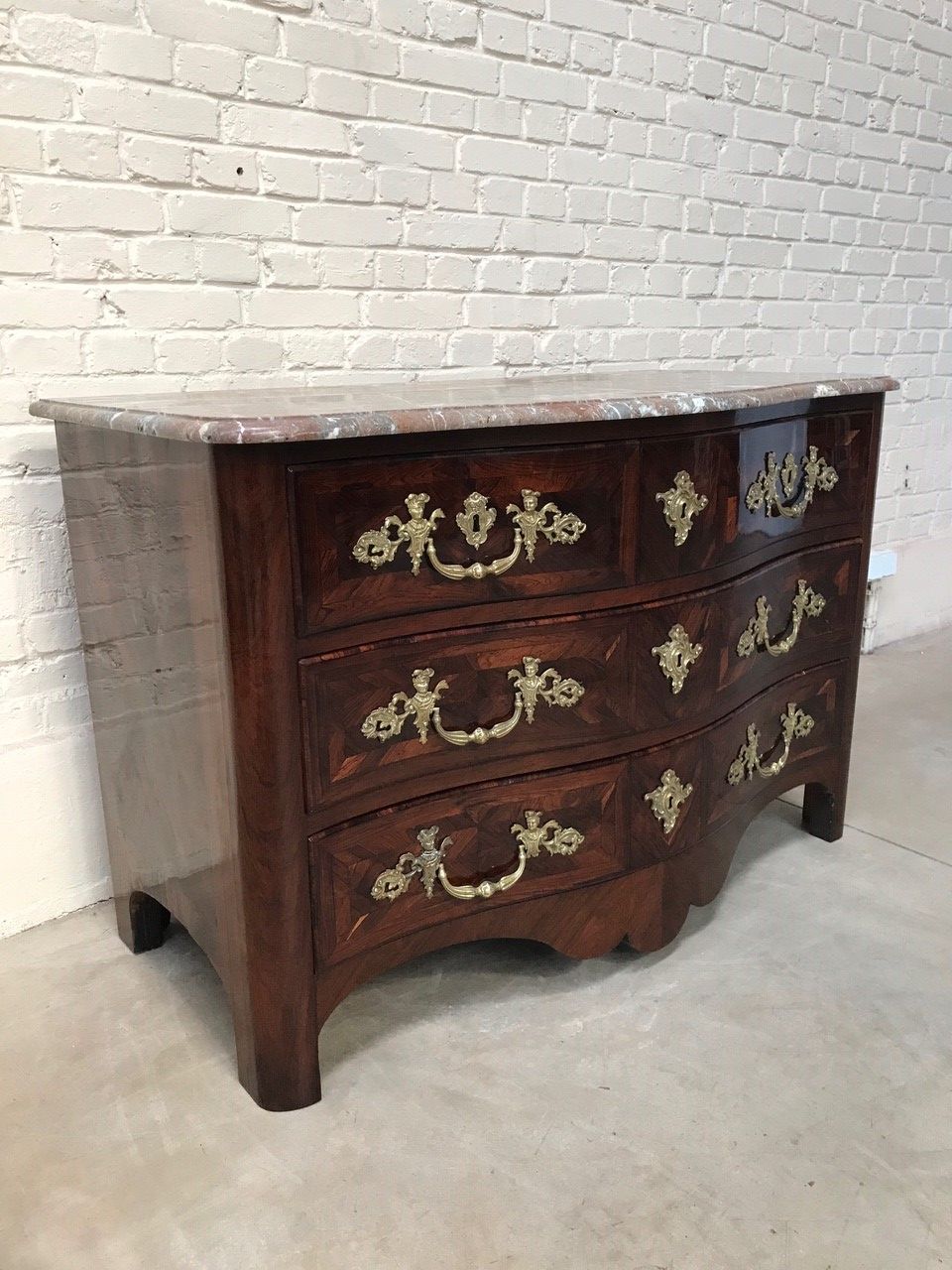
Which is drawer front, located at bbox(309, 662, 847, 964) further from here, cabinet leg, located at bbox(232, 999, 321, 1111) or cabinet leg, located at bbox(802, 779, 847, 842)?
cabinet leg, located at bbox(802, 779, 847, 842)

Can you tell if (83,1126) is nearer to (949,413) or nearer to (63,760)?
(63,760)

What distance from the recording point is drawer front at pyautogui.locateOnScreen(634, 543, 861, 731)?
4.84 feet

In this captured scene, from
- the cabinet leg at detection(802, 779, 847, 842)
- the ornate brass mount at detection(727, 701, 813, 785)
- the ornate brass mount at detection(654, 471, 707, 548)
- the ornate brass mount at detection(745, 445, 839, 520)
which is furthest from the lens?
the cabinet leg at detection(802, 779, 847, 842)

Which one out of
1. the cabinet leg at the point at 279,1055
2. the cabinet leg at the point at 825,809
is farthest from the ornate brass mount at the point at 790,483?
the cabinet leg at the point at 279,1055

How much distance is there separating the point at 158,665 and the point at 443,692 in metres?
0.38

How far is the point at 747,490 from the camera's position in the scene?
156cm

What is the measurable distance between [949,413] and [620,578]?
2.47 metres

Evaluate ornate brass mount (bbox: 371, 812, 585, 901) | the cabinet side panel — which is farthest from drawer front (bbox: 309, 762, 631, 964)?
the cabinet side panel

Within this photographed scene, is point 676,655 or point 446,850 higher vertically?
point 676,655

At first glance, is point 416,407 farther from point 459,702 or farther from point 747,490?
point 747,490

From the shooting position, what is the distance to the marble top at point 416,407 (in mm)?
1083

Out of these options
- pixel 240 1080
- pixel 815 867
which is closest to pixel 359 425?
pixel 240 1080

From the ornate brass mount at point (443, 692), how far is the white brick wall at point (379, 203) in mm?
748

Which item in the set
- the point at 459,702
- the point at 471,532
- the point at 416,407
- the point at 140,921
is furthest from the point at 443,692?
the point at 140,921
